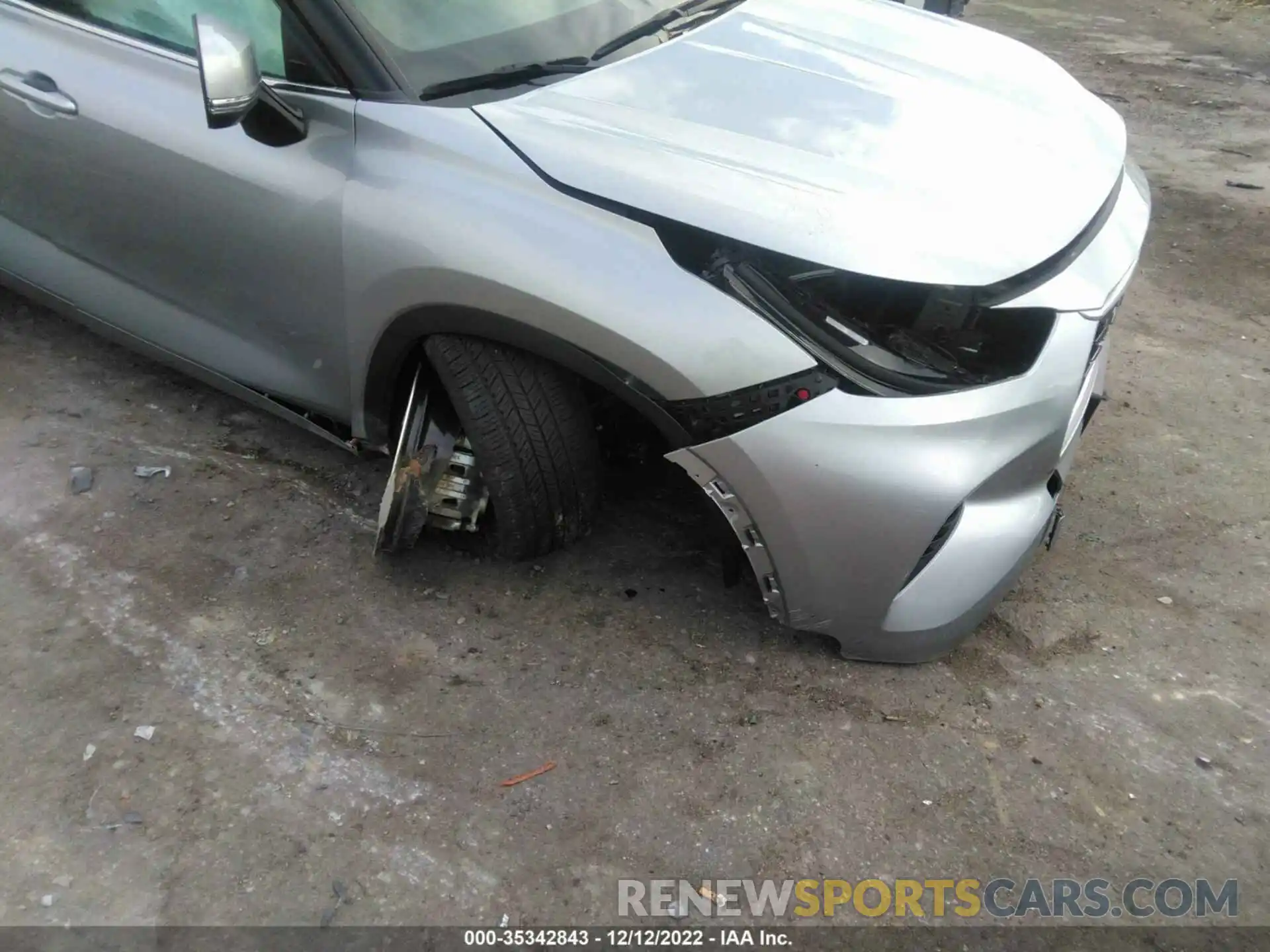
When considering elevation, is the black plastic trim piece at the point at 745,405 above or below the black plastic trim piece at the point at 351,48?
below

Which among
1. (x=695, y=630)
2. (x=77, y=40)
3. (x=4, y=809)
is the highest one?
(x=77, y=40)

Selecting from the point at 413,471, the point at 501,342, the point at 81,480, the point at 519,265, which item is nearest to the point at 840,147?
the point at 519,265

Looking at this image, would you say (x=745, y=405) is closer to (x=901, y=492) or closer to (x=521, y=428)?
(x=901, y=492)

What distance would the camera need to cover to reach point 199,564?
2.69 metres

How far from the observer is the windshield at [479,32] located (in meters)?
2.29

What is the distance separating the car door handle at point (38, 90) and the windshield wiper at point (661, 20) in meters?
1.42

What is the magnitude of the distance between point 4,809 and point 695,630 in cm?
154

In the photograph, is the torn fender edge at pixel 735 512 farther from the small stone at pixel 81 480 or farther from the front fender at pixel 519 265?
the small stone at pixel 81 480

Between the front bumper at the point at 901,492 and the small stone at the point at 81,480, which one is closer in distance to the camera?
the front bumper at the point at 901,492

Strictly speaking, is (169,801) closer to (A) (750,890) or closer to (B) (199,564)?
(B) (199,564)

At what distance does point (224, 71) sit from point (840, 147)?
1.28m

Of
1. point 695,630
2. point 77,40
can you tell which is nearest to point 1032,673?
point 695,630

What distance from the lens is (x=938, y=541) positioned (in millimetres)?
2061

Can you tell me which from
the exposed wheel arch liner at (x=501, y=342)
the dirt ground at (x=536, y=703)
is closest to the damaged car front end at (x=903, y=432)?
the exposed wheel arch liner at (x=501, y=342)
